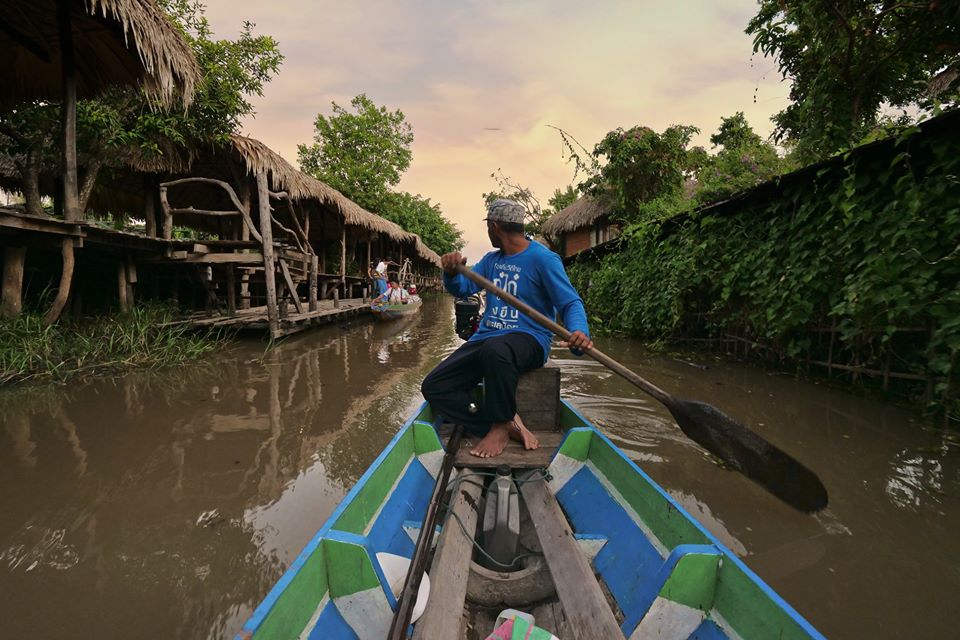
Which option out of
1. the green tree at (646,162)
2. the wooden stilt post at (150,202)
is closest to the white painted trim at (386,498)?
the wooden stilt post at (150,202)

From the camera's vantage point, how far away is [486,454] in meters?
2.25

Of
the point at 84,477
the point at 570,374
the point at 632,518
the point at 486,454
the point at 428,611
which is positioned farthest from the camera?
the point at 570,374

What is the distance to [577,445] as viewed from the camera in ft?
7.25

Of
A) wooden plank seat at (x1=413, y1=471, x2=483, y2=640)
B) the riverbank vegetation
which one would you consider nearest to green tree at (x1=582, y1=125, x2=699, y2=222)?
the riverbank vegetation

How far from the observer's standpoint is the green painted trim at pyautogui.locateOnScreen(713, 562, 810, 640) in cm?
98

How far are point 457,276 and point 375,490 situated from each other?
1552 millimetres

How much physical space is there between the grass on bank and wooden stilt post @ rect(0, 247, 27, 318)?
0.43ft

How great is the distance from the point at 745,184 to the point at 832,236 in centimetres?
344

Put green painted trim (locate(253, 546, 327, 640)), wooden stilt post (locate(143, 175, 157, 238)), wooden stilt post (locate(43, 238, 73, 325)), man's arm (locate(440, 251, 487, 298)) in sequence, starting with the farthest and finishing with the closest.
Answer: wooden stilt post (locate(143, 175, 157, 238))
wooden stilt post (locate(43, 238, 73, 325))
man's arm (locate(440, 251, 487, 298))
green painted trim (locate(253, 546, 327, 640))

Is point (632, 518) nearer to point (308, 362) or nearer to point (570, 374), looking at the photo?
point (570, 374)

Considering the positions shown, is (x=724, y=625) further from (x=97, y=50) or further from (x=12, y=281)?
(x=97, y=50)

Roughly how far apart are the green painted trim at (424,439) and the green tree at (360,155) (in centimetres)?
2039

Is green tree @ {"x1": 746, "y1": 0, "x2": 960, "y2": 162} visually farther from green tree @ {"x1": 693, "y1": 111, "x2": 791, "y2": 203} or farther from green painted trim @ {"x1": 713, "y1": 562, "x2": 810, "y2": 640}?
green painted trim @ {"x1": 713, "y1": 562, "x2": 810, "y2": 640}

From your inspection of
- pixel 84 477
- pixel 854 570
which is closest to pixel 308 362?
pixel 84 477
